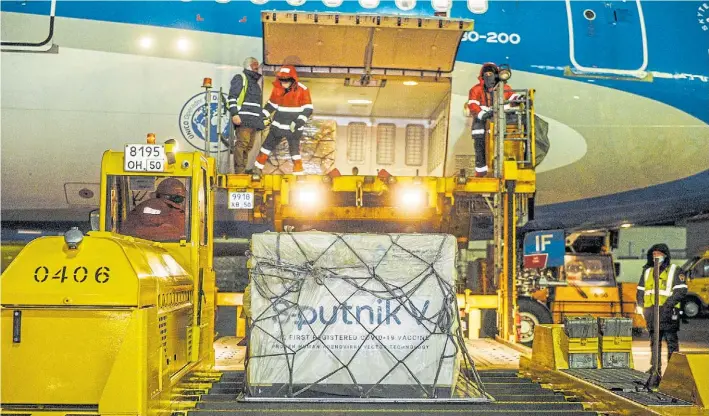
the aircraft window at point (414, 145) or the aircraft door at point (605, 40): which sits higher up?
the aircraft door at point (605, 40)

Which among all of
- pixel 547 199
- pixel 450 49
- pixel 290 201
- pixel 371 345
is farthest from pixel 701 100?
pixel 371 345

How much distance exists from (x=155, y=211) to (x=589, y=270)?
12.2 metres

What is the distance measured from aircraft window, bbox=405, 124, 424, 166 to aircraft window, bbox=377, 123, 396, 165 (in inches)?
9.4

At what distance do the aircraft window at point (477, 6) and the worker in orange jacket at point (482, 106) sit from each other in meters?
1.42

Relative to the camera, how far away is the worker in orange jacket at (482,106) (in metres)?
10.0

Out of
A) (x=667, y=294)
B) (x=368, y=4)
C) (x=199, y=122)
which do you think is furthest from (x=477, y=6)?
(x=667, y=294)

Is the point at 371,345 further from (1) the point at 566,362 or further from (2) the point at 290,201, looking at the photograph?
(2) the point at 290,201

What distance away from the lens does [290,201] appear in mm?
9359

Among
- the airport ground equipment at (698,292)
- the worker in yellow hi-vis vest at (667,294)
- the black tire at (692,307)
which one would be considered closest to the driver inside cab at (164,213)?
the worker in yellow hi-vis vest at (667,294)

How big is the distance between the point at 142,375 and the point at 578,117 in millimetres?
8850

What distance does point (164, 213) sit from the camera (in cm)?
648

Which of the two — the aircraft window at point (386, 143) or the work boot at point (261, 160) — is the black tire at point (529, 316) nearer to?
the aircraft window at point (386, 143)

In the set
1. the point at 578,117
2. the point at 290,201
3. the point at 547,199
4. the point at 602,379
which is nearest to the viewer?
the point at 602,379

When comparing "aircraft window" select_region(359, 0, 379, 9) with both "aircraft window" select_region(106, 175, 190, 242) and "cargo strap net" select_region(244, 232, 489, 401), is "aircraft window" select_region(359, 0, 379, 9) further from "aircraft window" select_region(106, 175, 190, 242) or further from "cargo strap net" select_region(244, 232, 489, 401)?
"cargo strap net" select_region(244, 232, 489, 401)
